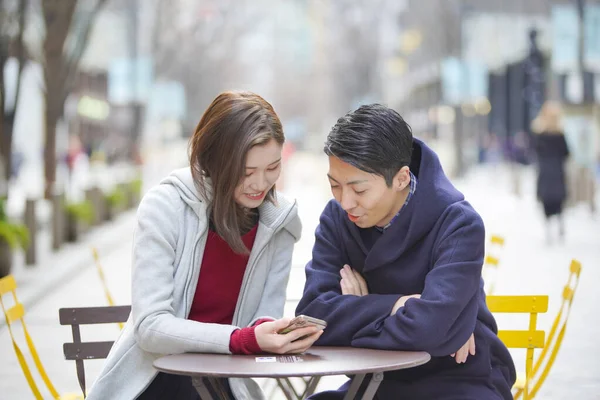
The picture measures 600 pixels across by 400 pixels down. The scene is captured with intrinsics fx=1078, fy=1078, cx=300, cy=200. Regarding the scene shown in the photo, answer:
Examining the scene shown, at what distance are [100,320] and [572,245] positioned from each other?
537 inches

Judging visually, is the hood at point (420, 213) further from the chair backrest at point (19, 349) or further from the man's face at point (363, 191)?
the chair backrest at point (19, 349)

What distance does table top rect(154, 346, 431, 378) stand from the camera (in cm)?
332

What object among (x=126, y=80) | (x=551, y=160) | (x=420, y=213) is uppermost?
(x=420, y=213)

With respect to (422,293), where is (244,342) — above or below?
below

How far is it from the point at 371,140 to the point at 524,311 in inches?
64.5

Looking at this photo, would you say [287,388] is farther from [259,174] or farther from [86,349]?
[259,174]

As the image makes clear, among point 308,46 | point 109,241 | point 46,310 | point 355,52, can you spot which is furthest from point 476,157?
point 308,46

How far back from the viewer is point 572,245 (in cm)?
1742

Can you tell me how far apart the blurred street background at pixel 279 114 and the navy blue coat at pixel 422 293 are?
1.79 meters

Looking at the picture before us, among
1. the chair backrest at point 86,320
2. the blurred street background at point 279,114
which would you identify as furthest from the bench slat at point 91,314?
the blurred street background at point 279,114

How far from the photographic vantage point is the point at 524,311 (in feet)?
16.2

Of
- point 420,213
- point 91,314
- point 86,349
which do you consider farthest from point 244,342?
point 86,349

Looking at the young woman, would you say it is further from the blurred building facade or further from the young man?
the blurred building facade

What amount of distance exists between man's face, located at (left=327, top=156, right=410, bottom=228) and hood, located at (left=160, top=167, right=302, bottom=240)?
32 cm
